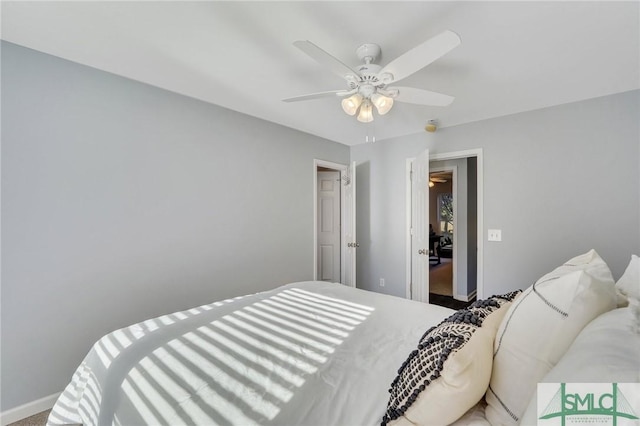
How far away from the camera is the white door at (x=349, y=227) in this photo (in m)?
3.70

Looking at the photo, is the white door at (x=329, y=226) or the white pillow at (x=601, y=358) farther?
the white door at (x=329, y=226)

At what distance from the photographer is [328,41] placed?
156 cm

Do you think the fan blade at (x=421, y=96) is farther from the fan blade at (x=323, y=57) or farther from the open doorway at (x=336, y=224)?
the open doorway at (x=336, y=224)

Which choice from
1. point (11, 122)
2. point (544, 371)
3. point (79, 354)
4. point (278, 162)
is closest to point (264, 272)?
point (278, 162)

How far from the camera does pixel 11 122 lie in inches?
63.1

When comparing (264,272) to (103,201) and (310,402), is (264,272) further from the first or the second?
(310,402)

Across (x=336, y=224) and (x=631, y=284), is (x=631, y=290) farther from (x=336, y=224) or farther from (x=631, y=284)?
(x=336, y=224)

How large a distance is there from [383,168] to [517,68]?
1956mm

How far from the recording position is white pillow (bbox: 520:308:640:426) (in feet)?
1.68

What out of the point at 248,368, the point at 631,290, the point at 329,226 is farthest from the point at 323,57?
the point at 329,226

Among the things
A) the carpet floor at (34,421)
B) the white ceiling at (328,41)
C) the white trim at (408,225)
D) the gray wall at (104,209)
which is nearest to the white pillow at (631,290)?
the white ceiling at (328,41)

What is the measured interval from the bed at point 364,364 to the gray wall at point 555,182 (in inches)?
59.7

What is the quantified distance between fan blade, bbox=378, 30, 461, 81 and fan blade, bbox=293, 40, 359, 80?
0.70 feet

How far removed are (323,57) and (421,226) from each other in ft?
7.77
